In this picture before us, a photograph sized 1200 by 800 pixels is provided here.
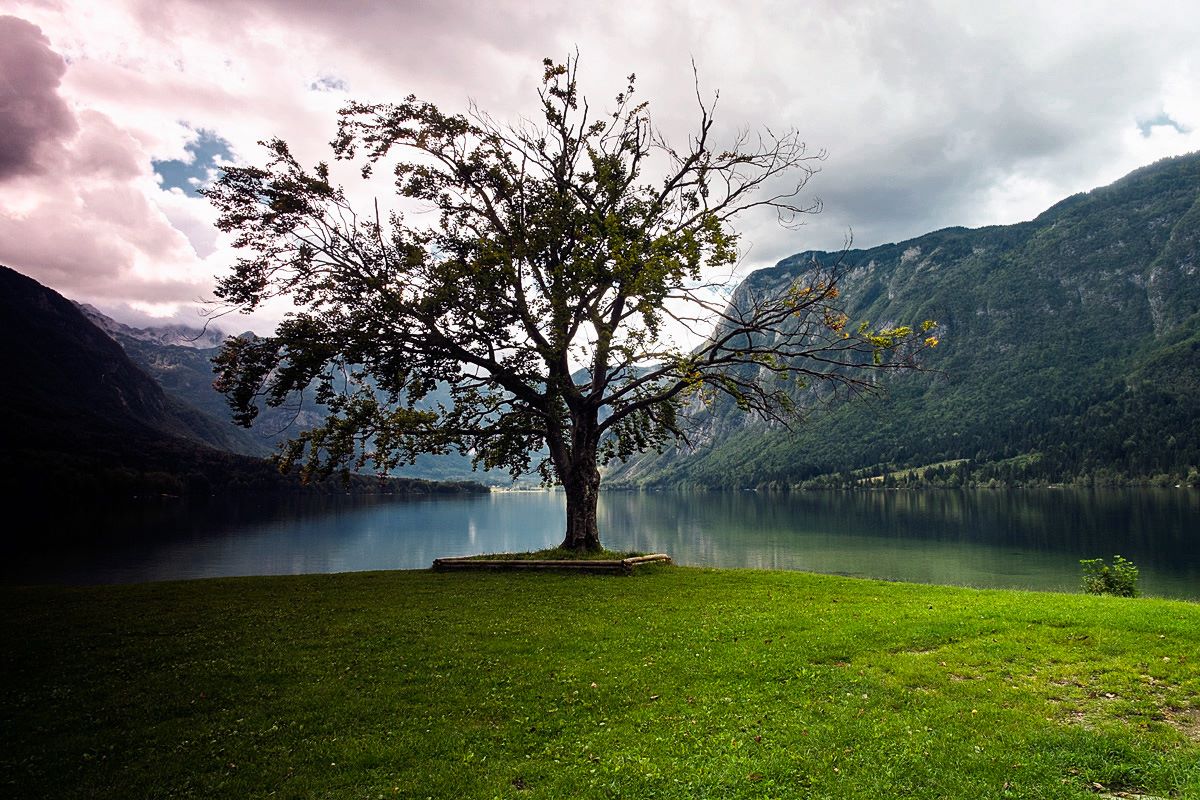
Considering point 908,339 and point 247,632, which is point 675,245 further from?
point 247,632

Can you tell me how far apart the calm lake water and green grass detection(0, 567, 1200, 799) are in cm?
4684

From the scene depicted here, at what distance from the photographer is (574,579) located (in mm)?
25000

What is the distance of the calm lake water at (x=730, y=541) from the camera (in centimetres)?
6250

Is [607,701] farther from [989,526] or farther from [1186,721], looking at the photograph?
[989,526]

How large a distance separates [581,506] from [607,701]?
1924 cm

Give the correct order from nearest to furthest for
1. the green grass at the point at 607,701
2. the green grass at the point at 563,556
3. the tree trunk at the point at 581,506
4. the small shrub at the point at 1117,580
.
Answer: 1. the green grass at the point at 607,701
2. the small shrub at the point at 1117,580
3. the green grass at the point at 563,556
4. the tree trunk at the point at 581,506

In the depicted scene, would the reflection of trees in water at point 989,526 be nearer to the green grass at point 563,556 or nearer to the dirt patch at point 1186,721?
the green grass at point 563,556

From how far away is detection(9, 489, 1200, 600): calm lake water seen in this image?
6250 centimetres

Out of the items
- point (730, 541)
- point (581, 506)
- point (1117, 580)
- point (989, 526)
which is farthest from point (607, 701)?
point (989, 526)

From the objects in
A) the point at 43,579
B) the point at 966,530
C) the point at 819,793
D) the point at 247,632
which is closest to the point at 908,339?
the point at 819,793

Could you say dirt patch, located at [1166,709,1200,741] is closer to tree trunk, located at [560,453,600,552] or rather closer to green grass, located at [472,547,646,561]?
green grass, located at [472,547,646,561]

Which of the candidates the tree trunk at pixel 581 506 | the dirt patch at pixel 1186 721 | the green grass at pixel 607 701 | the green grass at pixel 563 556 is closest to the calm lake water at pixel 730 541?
the tree trunk at pixel 581 506

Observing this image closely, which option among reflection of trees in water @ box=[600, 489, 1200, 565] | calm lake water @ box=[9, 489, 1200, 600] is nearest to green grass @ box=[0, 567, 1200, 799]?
calm lake water @ box=[9, 489, 1200, 600]

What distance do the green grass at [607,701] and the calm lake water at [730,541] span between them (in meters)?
46.8
